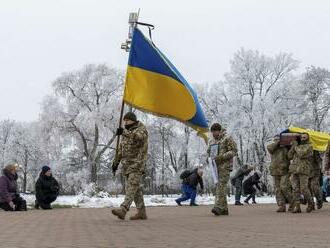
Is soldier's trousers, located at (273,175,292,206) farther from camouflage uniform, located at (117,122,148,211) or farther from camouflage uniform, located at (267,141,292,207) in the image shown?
camouflage uniform, located at (117,122,148,211)

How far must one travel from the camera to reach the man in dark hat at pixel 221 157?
11.8 meters

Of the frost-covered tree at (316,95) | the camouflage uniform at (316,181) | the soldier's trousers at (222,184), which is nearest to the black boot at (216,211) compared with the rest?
the soldier's trousers at (222,184)

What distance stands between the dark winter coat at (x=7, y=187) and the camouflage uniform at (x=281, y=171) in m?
7.40

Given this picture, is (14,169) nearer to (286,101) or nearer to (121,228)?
(121,228)

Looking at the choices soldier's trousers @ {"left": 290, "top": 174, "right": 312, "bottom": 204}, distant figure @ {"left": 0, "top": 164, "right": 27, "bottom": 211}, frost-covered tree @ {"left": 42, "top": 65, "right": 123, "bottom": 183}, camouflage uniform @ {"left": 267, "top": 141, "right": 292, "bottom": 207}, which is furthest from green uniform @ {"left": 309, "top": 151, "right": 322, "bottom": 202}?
frost-covered tree @ {"left": 42, "top": 65, "right": 123, "bottom": 183}

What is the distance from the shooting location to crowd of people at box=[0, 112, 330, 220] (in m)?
10.4

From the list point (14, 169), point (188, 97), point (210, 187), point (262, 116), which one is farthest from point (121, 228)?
point (210, 187)

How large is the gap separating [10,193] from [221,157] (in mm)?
7686

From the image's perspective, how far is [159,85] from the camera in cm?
1252

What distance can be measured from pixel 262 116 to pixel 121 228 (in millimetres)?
41002

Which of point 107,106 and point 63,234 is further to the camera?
point 107,106

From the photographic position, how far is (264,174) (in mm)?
50312

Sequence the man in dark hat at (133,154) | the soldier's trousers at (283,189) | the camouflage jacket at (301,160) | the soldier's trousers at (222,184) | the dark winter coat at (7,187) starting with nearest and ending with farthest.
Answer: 1. the man in dark hat at (133,154)
2. the soldier's trousers at (222,184)
3. the camouflage jacket at (301,160)
4. the soldier's trousers at (283,189)
5. the dark winter coat at (7,187)

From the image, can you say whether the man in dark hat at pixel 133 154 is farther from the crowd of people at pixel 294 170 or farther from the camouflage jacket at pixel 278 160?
the camouflage jacket at pixel 278 160
